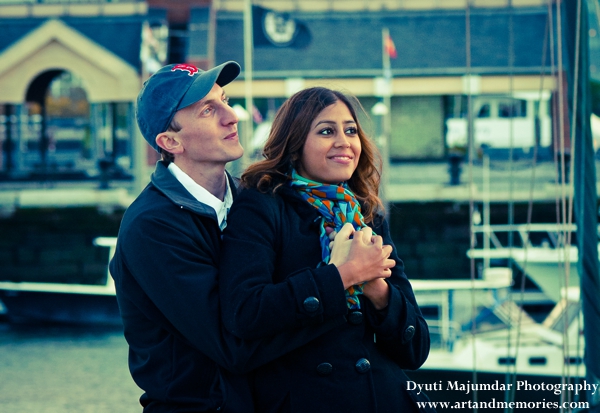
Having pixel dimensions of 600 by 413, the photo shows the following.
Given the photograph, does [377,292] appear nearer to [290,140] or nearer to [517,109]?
[290,140]

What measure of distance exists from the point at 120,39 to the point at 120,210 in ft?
22.5

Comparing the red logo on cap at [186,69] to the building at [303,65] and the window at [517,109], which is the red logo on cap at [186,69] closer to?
the building at [303,65]

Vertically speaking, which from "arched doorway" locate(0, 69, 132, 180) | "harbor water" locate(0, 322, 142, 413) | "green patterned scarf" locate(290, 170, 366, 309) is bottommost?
"harbor water" locate(0, 322, 142, 413)

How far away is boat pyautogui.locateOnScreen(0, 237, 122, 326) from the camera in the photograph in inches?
496

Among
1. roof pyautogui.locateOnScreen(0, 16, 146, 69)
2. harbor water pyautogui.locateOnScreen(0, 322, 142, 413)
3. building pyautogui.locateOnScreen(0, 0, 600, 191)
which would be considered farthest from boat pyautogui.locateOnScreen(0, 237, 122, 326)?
roof pyautogui.locateOnScreen(0, 16, 146, 69)

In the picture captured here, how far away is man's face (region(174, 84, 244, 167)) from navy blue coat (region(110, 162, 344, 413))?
15cm

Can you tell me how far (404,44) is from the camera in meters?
25.2

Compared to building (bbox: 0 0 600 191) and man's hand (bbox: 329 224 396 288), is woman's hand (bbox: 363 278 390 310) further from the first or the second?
building (bbox: 0 0 600 191)

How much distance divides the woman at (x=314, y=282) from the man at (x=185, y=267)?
0.17ft

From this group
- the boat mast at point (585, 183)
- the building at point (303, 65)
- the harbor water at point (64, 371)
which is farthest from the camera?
the building at point (303, 65)

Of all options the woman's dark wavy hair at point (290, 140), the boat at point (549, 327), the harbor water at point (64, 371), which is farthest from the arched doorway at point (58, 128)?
the woman's dark wavy hair at point (290, 140)

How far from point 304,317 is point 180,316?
12.6 inches

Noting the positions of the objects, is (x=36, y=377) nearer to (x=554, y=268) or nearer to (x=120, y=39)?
(x=554, y=268)

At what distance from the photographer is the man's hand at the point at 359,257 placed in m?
1.99
